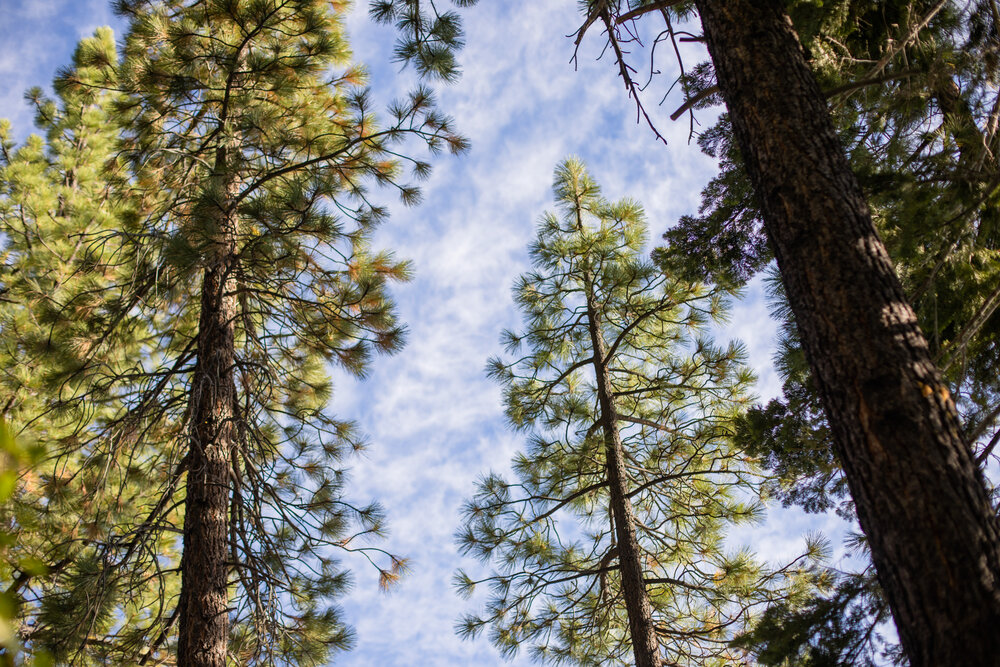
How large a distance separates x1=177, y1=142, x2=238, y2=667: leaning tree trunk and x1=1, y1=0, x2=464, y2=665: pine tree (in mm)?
14

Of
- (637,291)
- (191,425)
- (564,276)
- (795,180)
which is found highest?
(564,276)

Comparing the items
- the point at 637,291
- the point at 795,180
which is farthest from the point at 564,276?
the point at 795,180

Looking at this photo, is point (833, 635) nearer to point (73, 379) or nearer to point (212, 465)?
point (212, 465)

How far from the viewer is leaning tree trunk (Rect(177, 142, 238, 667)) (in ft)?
14.5

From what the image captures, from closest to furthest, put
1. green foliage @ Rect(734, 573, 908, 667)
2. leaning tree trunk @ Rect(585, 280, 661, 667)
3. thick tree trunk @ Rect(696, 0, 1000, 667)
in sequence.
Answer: thick tree trunk @ Rect(696, 0, 1000, 667) → green foliage @ Rect(734, 573, 908, 667) → leaning tree trunk @ Rect(585, 280, 661, 667)

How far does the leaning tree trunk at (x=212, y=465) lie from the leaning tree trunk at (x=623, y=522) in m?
3.06

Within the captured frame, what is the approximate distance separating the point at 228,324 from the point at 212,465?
1.09 metres

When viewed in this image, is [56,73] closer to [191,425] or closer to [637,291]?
[191,425]

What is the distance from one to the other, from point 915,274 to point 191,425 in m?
4.69

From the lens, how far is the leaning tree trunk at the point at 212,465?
14.5 feet

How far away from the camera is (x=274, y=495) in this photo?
5.12 metres

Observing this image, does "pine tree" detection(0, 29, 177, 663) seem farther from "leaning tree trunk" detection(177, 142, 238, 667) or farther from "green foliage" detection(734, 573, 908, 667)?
"green foliage" detection(734, 573, 908, 667)

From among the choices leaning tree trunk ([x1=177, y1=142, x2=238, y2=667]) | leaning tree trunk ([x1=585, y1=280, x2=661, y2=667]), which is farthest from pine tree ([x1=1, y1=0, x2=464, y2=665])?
leaning tree trunk ([x1=585, y1=280, x2=661, y2=667])

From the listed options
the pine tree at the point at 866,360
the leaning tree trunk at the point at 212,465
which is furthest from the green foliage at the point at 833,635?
the leaning tree trunk at the point at 212,465
